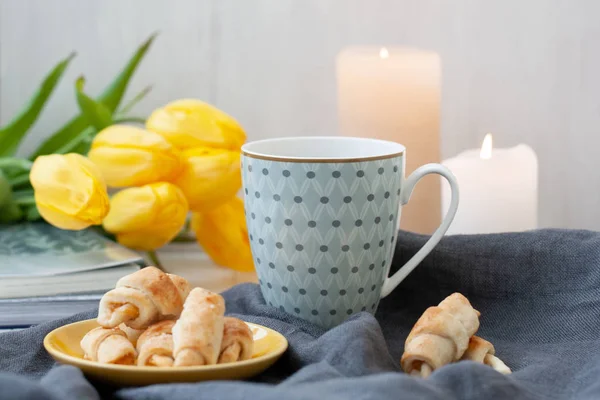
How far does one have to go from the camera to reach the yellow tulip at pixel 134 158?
31.5 inches

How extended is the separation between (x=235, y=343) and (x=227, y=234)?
409mm

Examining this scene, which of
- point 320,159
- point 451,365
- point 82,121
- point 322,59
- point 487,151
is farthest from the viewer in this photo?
point 322,59

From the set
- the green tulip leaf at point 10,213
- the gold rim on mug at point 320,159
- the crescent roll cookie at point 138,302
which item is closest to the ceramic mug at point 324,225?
the gold rim on mug at point 320,159

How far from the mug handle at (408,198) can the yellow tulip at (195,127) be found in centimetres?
27

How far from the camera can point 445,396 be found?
0.43m

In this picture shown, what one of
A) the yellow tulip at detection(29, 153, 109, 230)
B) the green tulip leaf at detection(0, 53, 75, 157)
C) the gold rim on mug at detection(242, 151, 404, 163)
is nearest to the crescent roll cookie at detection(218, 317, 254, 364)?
the gold rim on mug at detection(242, 151, 404, 163)

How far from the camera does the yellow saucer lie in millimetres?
469

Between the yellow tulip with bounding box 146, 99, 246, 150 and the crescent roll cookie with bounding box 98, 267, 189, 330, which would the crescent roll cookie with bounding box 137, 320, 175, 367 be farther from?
the yellow tulip with bounding box 146, 99, 246, 150

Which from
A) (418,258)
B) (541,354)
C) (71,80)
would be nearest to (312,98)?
(71,80)

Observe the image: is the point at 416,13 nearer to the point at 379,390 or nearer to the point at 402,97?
the point at 402,97

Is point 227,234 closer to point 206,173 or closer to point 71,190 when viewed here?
point 206,173

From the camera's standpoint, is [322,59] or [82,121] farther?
[322,59]

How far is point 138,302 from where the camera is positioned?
0.52 metres

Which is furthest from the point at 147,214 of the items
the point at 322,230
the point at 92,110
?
the point at 322,230
